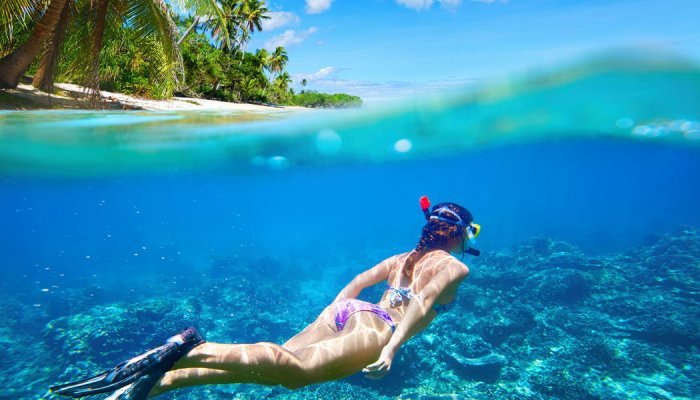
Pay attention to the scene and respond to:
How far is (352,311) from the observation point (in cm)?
369

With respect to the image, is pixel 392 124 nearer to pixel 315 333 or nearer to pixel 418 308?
pixel 315 333

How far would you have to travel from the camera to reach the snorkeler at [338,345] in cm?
282

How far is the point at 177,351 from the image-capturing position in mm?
2881

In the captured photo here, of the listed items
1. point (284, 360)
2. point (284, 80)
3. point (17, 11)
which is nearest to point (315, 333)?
point (284, 360)

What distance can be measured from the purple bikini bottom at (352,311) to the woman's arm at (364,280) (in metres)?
0.39

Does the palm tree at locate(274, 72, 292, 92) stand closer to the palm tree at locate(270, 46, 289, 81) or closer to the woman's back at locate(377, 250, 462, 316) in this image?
the palm tree at locate(270, 46, 289, 81)

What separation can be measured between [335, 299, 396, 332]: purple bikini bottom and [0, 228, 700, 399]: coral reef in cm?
398

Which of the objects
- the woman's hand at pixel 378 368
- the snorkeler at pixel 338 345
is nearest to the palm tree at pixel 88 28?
the snorkeler at pixel 338 345

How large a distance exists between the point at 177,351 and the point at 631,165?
1705 inches

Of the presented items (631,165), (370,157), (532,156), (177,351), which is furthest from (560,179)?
(177,351)

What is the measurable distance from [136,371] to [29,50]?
13.2 metres

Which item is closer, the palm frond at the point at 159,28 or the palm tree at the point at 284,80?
the palm frond at the point at 159,28

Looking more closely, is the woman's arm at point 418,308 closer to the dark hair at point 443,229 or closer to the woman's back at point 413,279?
the woman's back at point 413,279

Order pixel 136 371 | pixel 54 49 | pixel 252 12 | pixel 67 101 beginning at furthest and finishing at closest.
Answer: pixel 252 12 < pixel 67 101 < pixel 54 49 < pixel 136 371
